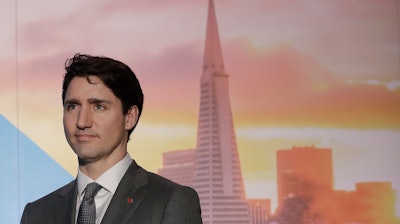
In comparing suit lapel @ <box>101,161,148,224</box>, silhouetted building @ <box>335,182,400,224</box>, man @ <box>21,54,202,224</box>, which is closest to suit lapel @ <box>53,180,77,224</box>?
man @ <box>21,54,202,224</box>

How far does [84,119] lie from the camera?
1.74m

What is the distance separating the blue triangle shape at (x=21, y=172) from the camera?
4910 millimetres

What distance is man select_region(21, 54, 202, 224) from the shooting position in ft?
5.80

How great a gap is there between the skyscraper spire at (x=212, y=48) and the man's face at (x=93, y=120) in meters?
3.33

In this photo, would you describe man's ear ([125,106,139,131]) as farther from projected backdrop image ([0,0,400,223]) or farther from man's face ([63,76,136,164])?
projected backdrop image ([0,0,400,223])

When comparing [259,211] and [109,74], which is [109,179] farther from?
[259,211]

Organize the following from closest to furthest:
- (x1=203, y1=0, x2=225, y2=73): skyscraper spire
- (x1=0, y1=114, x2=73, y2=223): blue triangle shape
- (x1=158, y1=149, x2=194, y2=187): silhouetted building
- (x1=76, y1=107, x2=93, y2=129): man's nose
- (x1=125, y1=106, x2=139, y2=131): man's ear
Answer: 1. (x1=76, y1=107, x2=93, y2=129): man's nose
2. (x1=125, y1=106, x2=139, y2=131): man's ear
3. (x1=0, y1=114, x2=73, y2=223): blue triangle shape
4. (x1=158, y1=149, x2=194, y2=187): silhouetted building
5. (x1=203, y1=0, x2=225, y2=73): skyscraper spire

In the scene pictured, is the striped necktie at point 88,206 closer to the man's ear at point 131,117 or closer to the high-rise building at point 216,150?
the man's ear at point 131,117

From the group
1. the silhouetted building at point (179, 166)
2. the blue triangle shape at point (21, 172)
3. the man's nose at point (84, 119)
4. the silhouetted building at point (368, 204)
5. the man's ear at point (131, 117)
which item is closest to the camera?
the man's nose at point (84, 119)

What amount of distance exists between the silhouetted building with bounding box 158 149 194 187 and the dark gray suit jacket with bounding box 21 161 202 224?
3106 mm

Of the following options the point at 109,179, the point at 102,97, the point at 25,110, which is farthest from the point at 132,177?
the point at 25,110

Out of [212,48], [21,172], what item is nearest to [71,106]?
[21,172]

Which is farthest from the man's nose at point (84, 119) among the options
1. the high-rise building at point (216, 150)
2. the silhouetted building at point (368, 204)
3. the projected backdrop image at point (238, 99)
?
the silhouetted building at point (368, 204)

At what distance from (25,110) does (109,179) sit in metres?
3.23
